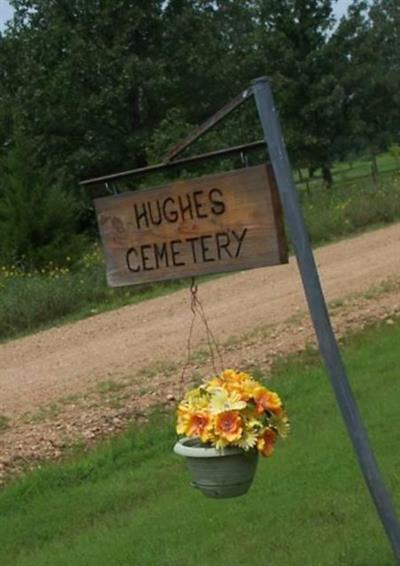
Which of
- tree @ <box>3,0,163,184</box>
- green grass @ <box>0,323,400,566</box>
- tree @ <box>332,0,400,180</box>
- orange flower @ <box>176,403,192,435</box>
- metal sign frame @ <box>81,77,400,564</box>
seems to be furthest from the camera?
tree @ <box>332,0,400,180</box>

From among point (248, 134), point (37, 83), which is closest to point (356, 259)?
point (248, 134)

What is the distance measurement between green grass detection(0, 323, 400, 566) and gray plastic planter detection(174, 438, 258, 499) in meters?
0.88

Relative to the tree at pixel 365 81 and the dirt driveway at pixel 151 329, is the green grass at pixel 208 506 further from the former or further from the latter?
the tree at pixel 365 81

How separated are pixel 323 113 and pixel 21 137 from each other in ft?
57.9

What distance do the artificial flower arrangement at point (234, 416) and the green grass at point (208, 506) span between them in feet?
3.10

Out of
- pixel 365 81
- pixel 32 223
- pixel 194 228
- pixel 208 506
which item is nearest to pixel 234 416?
pixel 194 228

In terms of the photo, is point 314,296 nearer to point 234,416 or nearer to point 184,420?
point 234,416

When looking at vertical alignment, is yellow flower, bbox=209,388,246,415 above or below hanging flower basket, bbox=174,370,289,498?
above

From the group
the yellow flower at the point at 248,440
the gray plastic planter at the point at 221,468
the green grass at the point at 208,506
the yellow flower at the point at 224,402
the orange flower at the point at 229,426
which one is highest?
the yellow flower at the point at 224,402

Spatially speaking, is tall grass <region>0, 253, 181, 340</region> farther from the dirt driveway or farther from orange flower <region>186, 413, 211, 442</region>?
orange flower <region>186, 413, 211, 442</region>

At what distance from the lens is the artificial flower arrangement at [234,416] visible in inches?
158

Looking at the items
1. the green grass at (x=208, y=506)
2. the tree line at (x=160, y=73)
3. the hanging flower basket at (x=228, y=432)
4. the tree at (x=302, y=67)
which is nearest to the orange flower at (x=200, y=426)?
the hanging flower basket at (x=228, y=432)

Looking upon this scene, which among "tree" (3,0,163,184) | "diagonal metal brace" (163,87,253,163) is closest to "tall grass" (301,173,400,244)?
"tree" (3,0,163,184)

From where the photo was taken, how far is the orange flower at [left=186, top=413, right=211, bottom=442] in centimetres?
406
